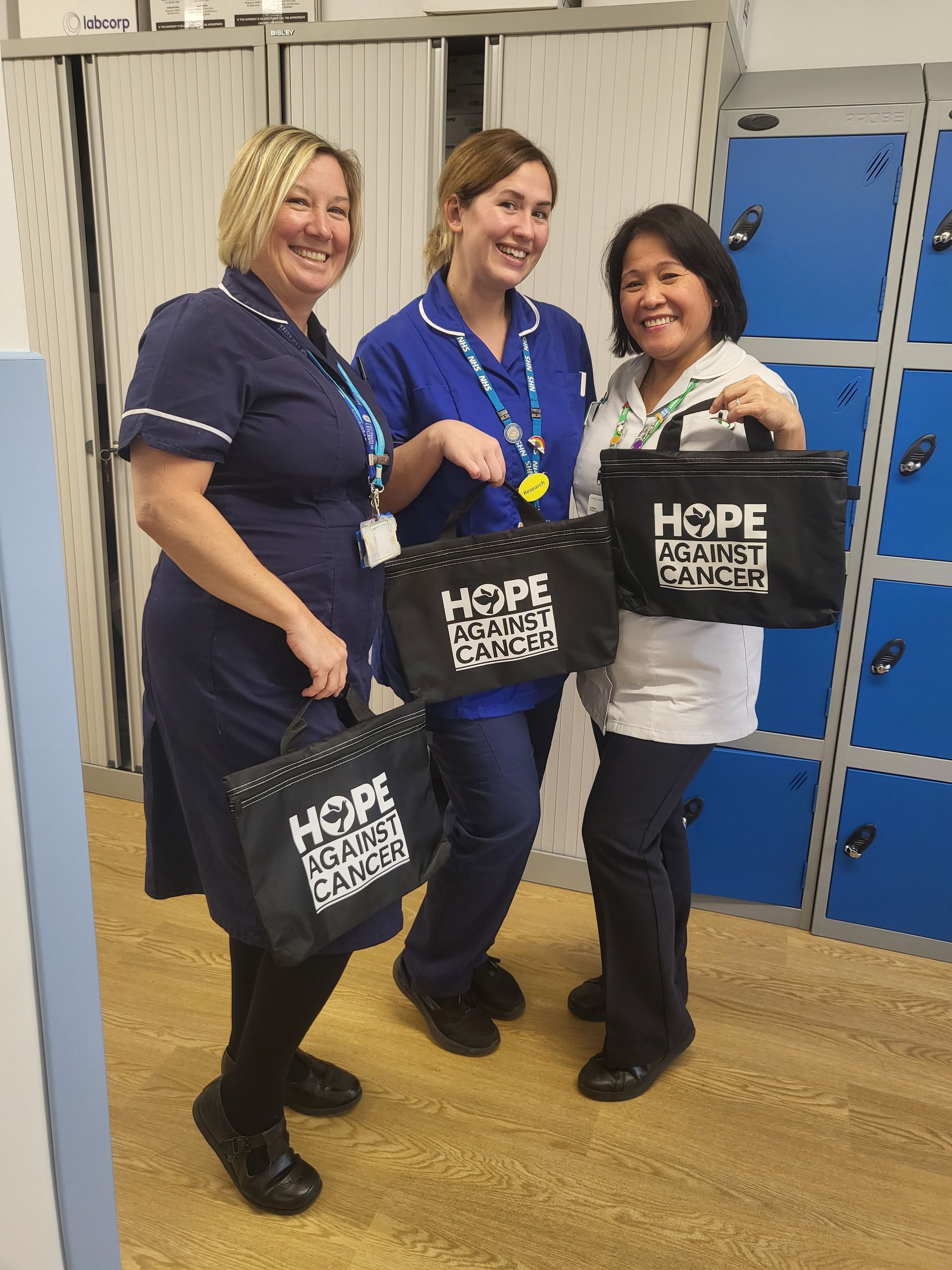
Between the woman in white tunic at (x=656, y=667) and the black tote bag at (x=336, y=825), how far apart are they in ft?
1.29

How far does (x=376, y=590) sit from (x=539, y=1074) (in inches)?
38.7

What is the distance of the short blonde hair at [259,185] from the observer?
119 centimetres

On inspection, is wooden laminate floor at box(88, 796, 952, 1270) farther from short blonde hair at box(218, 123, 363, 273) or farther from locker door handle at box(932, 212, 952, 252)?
locker door handle at box(932, 212, 952, 252)

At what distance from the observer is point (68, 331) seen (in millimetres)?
Result: 2533

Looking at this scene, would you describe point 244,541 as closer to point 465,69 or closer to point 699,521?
point 699,521

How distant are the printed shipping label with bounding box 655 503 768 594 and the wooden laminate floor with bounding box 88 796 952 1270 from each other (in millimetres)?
939

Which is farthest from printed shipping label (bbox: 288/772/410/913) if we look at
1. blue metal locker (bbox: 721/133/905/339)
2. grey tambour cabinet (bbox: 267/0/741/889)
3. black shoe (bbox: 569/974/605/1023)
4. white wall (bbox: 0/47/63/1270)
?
blue metal locker (bbox: 721/133/905/339)

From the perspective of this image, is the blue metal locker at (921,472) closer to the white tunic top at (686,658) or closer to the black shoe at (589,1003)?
the white tunic top at (686,658)

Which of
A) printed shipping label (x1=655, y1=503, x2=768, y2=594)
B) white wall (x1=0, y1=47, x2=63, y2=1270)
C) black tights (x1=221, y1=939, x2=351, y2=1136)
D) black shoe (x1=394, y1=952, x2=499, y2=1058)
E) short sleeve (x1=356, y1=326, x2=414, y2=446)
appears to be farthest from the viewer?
black shoe (x1=394, y1=952, x2=499, y2=1058)

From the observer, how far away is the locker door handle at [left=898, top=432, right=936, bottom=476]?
6.54ft

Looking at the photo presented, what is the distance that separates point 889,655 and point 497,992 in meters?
1.11

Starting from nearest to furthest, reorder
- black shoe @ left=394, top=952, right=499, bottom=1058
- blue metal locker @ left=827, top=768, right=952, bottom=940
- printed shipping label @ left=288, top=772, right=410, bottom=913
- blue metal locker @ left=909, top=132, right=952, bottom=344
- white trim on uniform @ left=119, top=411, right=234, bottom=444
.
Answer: white trim on uniform @ left=119, top=411, right=234, bottom=444 < printed shipping label @ left=288, top=772, right=410, bottom=913 < black shoe @ left=394, top=952, right=499, bottom=1058 < blue metal locker @ left=909, top=132, right=952, bottom=344 < blue metal locker @ left=827, top=768, right=952, bottom=940

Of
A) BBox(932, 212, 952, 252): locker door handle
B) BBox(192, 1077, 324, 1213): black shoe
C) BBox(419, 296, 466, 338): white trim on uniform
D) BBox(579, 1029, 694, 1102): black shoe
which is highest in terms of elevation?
BBox(932, 212, 952, 252): locker door handle

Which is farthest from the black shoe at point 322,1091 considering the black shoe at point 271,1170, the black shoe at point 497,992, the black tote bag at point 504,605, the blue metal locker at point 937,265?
the blue metal locker at point 937,265
